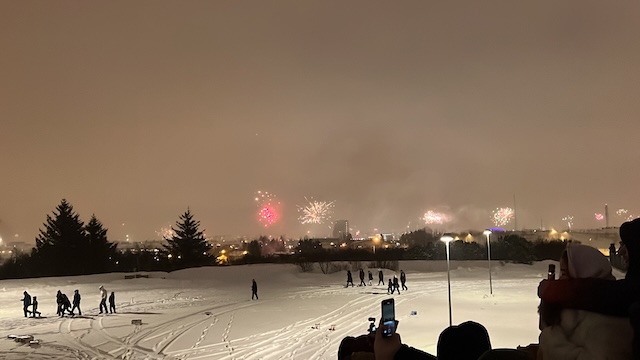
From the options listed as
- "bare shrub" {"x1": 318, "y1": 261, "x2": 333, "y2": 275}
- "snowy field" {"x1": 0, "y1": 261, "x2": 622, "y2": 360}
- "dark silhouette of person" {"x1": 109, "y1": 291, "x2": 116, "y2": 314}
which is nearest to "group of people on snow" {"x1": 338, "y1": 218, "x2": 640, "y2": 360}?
"snowy field" {"x1": 0, "y1": 261, "x2": 622, "y2": 360}

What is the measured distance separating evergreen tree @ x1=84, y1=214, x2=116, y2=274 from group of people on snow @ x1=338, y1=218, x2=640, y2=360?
61.7 m

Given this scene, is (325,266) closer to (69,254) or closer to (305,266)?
(305,266)

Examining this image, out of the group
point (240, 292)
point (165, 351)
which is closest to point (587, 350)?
point (165, 351)

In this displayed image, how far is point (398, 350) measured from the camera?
2.29 m

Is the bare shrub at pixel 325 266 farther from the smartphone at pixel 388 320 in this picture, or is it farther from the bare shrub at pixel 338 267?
the smartphone at pixel 388 320

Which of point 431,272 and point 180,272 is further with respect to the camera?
point 431,272

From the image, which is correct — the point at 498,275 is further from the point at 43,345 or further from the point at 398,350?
the point at 398,350

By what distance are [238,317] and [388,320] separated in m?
23.1

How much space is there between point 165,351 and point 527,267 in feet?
167

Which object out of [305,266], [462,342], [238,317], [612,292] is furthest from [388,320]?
[305,266]

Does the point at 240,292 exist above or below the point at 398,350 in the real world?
below

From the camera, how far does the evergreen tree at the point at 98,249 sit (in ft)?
194

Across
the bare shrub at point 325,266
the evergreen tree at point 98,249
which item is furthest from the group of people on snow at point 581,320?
the evergreen tree at point 98,249

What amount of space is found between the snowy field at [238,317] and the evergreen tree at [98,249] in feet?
40.5
